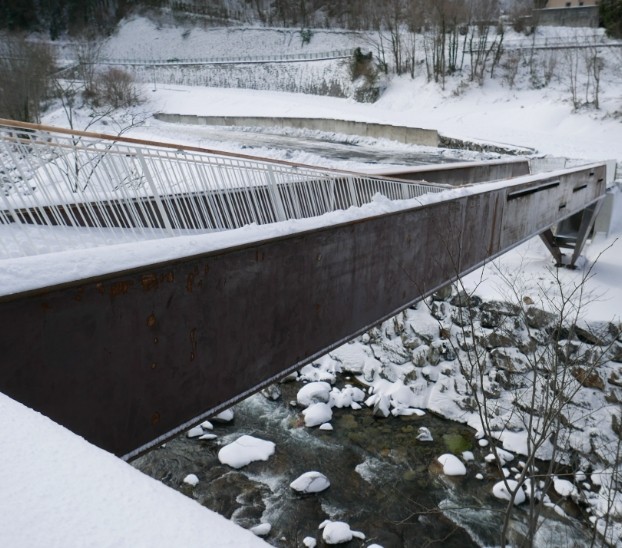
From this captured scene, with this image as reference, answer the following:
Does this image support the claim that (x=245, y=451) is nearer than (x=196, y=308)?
No

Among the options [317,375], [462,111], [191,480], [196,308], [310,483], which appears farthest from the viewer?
[462,111]

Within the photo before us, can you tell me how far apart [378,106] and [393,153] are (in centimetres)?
1669

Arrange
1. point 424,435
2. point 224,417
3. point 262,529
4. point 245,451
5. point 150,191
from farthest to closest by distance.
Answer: point 224,417 → point 424,435 → point 245,451 → point 262,529 → point 150,191

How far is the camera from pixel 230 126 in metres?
38.9

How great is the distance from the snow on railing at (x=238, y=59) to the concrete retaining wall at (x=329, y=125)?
16613 mm

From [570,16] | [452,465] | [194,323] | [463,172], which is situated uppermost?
[194,323]

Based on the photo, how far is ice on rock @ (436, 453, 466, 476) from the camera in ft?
38.0

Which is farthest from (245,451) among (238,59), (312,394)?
(238,59)

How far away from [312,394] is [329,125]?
950 inches

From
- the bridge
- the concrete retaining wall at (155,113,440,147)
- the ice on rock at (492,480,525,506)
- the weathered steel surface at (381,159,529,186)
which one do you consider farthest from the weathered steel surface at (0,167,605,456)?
the concrete retaining wall at (155,113,440,147)

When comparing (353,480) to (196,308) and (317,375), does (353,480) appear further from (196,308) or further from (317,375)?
(196,308)

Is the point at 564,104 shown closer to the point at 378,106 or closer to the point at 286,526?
the point at 378,106

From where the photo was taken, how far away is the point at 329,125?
34.0 meters

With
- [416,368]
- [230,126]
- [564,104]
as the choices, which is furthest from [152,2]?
[416,368]
